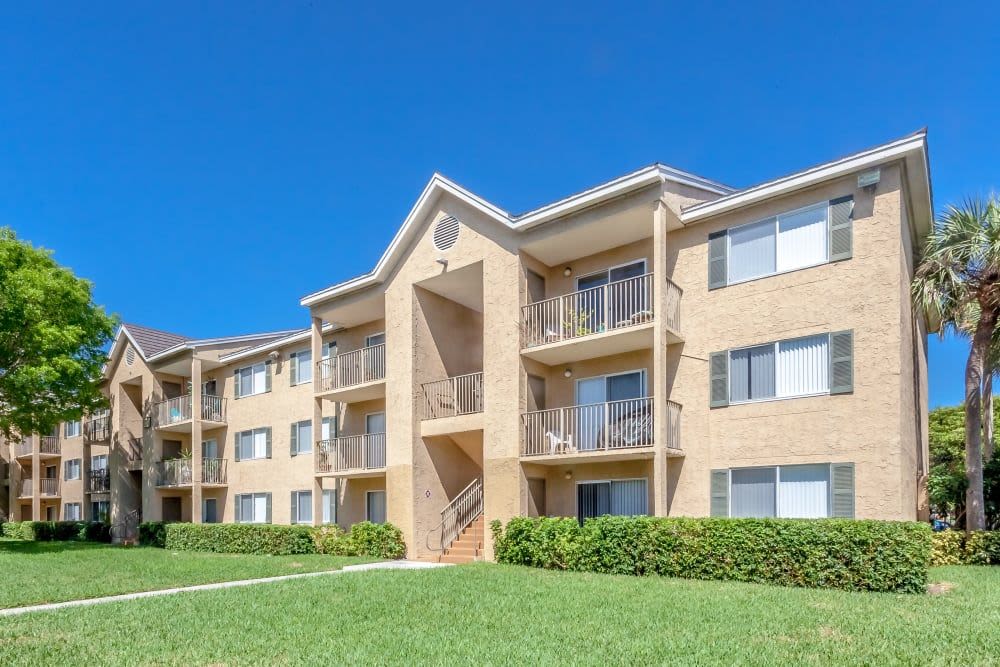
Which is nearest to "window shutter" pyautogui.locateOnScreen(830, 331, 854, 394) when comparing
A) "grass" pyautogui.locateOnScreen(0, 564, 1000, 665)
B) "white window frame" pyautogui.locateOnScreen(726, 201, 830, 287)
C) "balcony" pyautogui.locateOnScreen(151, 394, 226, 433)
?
"white window frame" pyautogui.locateOnScreen(726, 201, 830, 287)

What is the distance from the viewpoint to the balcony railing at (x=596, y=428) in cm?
1631

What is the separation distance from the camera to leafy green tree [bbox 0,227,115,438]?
23781 millimetres

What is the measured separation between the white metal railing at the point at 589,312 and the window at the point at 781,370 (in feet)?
7.78

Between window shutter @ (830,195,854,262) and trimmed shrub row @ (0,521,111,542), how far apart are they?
32.4m

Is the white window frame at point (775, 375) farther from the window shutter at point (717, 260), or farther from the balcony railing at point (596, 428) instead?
the window shutter at point (717, 260)

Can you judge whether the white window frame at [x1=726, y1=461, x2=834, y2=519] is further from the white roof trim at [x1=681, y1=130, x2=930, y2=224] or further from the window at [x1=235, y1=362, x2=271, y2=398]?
the window at [x1=235, y1=362, x2=271, y2=398]

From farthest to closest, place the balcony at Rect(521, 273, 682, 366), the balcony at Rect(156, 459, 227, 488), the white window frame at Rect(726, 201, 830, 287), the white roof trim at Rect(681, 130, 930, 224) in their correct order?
the balcony at Rect(156, 459, 227, 488) → the balcony at Rect(521, 273, 682, 366) → the white window frame at Rect(726, 201, 830, 287) → the white roof trim at Rect(681, 130, 930, 224)

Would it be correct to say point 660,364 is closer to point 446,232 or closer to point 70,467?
point 446,232

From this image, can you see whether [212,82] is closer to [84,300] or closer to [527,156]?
[84,300]

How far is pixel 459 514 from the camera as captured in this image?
822 inches

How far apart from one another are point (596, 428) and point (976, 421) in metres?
8.49

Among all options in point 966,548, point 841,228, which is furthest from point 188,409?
point 966,548

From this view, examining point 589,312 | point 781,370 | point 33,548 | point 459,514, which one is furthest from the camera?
point 33,548

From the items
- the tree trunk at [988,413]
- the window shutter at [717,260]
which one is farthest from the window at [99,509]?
the tree trunk at [988,413]
